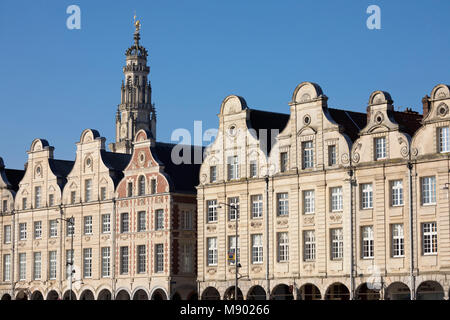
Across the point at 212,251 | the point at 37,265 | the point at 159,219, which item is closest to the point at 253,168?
the point at 212,251

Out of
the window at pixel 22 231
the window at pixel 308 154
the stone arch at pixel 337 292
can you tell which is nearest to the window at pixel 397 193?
the window at pixel 308 154

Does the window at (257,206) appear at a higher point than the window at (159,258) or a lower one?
higher

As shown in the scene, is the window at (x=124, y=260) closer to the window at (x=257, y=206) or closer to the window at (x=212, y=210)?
the window at (x=212, y=210)

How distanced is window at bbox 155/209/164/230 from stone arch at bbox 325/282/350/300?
51.7 ft

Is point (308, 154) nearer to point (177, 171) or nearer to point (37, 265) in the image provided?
point (177, 171)

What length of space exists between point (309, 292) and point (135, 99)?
103 meters

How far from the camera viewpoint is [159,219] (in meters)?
75.8

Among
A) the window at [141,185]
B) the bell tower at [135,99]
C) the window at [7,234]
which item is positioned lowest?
the window at [7,234]

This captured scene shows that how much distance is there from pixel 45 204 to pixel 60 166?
366 cm

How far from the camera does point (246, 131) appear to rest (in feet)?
226

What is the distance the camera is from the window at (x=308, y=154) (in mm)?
64938

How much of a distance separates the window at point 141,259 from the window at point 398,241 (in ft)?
75.8

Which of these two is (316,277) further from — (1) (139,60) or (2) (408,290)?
(1) (139,60)

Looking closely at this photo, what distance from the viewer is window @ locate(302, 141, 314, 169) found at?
64.9 m
